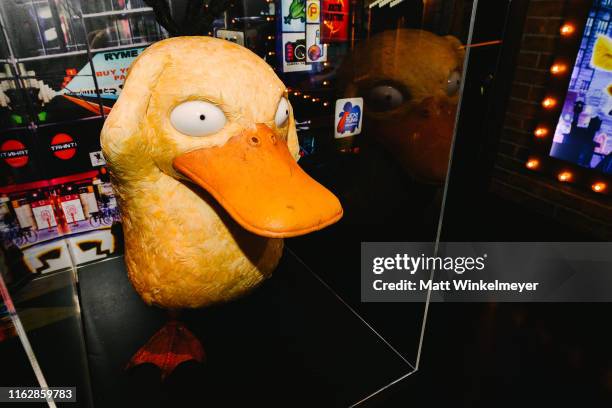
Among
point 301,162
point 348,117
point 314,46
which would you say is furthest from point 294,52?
point 301,162

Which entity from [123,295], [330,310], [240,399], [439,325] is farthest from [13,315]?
[439,325]

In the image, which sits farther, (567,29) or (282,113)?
(567,29)

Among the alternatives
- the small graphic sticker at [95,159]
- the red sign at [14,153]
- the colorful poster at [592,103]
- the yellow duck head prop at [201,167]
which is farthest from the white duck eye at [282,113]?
the colorful poster at [592,103]

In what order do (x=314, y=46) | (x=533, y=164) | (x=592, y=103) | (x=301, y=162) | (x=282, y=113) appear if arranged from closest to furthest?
(x=282, y=113)
(x=314, y=46)
(x=301, y=162)
(x=592, y=103)
(x=533, y=164)

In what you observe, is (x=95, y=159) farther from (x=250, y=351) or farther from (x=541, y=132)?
(x=541, y=132)

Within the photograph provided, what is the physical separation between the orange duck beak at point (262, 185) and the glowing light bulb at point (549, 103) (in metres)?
1.70

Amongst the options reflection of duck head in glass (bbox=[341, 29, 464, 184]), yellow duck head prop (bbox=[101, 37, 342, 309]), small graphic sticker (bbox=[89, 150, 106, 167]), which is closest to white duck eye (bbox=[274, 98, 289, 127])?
yellow duck head prop (bbox=[101, 37, 342, 309])

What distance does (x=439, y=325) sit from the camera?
1309mm

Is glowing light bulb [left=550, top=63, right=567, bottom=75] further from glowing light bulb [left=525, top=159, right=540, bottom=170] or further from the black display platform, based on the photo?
the black display platform

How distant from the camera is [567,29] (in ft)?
5.70

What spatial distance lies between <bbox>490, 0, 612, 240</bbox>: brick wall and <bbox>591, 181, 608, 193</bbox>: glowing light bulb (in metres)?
0.04

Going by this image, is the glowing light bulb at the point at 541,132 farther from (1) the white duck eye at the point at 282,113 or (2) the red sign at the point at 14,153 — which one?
(2) the red sign at the point at 14,153

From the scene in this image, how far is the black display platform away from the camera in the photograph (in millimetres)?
882

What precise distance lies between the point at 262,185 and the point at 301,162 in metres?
0.69
